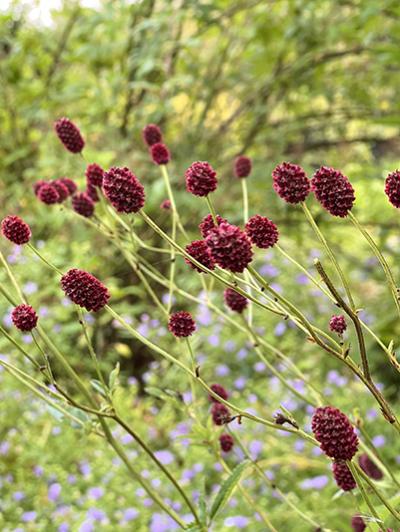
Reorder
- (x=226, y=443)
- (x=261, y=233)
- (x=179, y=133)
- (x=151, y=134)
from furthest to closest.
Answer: (x=179, y=133) < (x=151, y=134) < (x=226, y=443) < (x=261, y=233)

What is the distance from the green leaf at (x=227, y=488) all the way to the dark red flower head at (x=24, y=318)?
0.92 feet

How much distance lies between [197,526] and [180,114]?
2748 millimetres

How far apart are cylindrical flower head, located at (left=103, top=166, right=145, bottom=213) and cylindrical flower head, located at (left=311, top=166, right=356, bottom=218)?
6.9 inches

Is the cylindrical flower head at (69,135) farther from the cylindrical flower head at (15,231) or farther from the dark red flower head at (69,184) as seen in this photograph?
the cylindrical flower head at (15,231)

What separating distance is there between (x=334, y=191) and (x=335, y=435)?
22 centimetres

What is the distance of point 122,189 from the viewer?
2.40 ft

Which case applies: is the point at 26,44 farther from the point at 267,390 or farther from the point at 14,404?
the point at 267,390

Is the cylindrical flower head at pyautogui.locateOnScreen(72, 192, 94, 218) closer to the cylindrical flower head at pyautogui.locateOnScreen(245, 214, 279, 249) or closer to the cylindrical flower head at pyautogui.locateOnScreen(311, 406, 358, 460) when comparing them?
the cylindrical flower head at pyautogui.locateOnScreen(245, 214, 279, 249)

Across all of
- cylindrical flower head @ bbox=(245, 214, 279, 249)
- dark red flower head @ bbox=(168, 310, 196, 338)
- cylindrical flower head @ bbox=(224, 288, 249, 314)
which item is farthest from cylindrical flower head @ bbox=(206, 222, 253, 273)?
cylindrical flower head @ bbox=(224, 288, 249, 314)

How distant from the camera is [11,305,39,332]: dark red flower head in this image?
80 cm

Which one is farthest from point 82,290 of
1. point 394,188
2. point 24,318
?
point 394,188

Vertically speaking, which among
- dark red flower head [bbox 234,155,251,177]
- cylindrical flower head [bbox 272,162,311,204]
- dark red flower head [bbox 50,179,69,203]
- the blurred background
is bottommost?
cylindrical flower head [bbox 272,162,311,204]

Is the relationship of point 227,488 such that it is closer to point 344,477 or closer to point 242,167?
point 344,477

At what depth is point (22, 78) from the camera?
3266mm
